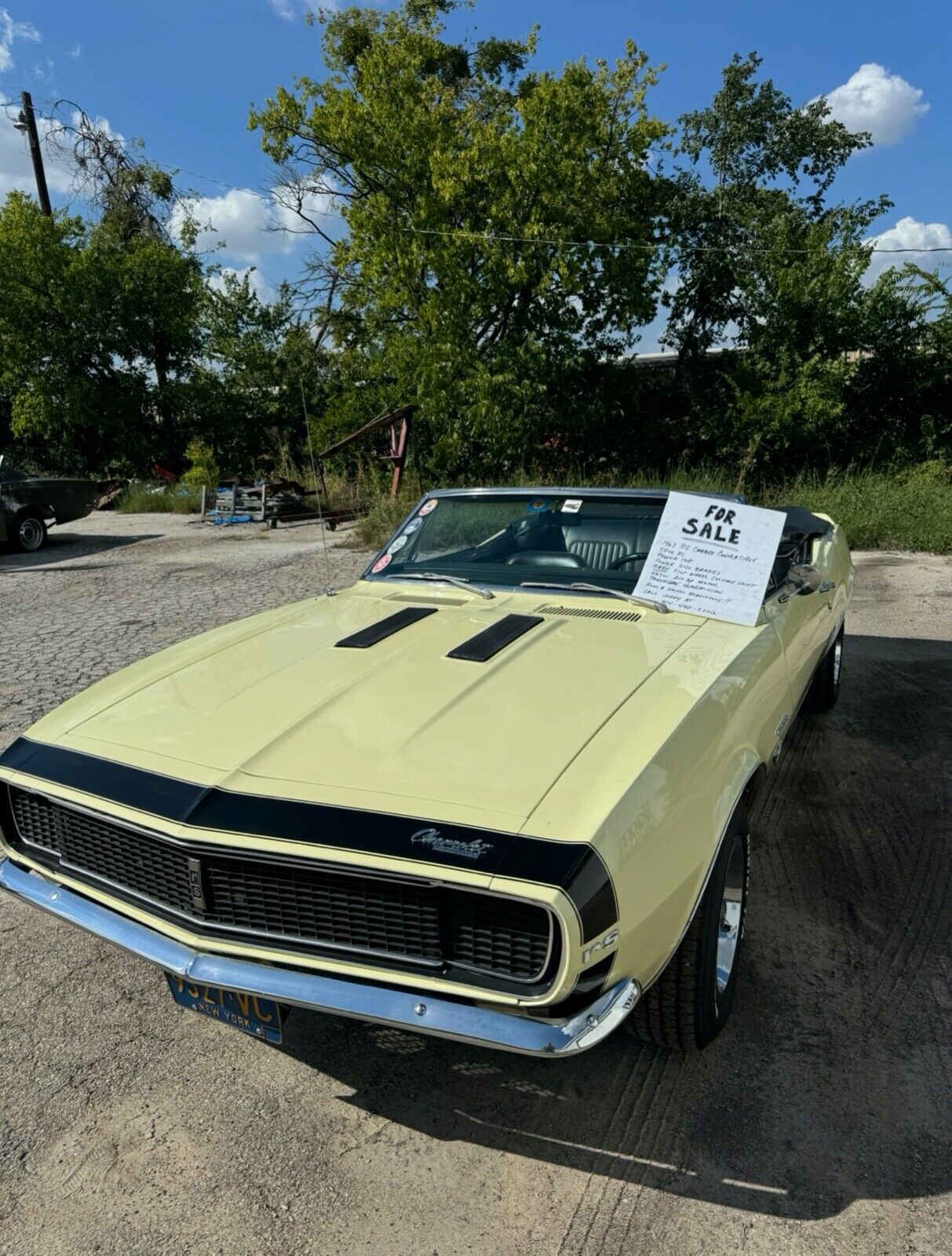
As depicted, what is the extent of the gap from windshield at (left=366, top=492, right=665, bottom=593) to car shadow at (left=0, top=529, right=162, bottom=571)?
9.11m

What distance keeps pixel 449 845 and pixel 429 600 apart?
186cm

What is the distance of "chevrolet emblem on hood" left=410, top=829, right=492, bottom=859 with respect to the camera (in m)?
1.83

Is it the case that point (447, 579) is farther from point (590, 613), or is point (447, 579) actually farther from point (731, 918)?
point (731, 918)

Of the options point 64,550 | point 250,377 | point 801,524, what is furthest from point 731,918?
point 250,377

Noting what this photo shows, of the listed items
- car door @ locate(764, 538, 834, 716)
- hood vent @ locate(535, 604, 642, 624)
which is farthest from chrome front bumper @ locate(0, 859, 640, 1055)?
car door @ locate(764, 538, 834, 716)

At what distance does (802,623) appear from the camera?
11.9 feet

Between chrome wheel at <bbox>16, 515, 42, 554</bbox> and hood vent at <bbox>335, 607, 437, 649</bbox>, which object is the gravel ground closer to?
hood vent at <bbox>335, 607, 437, 649</bbox>

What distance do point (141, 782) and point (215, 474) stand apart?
1905cm

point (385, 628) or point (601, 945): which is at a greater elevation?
point (385, 628)

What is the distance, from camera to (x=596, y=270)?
1669cm

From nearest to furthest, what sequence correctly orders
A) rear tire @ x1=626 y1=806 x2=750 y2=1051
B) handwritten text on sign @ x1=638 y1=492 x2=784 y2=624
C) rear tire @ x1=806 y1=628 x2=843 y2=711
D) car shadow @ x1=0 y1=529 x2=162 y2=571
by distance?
1. rear tire @ x1=626 y1=806 x2=750 y2=1051
2. handwritten text on sign @ x1=638 y1=492 x2=784 y2=624
3. rear tire @ x1=806 y1=628 x2=843 y2=711
4. car shadow @ x1=0 y1=529 x2=162 y2=571

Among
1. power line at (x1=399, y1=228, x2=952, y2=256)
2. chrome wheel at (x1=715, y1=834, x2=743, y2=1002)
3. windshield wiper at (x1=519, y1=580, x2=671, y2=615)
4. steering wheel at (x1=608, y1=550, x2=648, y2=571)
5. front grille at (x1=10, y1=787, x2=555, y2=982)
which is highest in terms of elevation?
power line at (x1=399, y1=228, x2=952, y2=256)

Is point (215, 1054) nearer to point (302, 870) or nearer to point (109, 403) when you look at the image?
point (302, 870)

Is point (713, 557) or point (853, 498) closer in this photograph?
point (713, 557)
